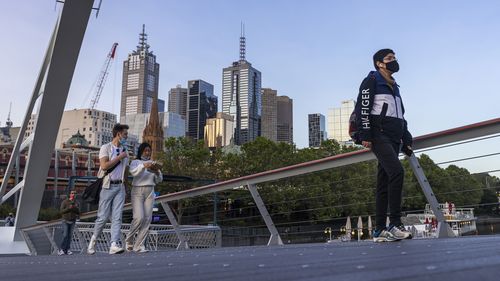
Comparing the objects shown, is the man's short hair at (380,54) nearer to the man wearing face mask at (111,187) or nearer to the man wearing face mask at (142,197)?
the man wearing face mask at (142,197)

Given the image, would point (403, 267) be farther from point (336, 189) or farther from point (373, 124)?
point (336, 189)

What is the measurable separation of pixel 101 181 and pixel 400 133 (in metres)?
3.55

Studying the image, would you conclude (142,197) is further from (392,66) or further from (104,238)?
(104,238)

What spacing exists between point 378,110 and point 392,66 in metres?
0.51

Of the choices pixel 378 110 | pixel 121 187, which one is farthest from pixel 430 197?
pixel 121 187

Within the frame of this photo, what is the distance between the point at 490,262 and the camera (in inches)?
72.2

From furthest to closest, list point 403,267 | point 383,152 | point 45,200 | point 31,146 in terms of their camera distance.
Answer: point 45,200, point 31,146, point 383,152, point 403,267

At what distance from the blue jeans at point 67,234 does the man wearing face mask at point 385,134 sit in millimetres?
6985

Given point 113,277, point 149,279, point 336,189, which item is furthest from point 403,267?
point 336,189

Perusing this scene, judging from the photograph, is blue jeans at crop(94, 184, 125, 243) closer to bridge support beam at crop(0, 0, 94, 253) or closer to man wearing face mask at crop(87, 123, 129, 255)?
man wearing face mask at crop(87, 123, 129, 255)

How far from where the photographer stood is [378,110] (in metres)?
4.28

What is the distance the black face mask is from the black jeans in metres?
0.72

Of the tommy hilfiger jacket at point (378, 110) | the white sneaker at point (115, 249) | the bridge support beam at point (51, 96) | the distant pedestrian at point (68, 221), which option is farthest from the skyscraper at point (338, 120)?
the tommy hilfiger jacket at point (378, 110)

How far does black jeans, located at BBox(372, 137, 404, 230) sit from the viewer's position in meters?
4.07
